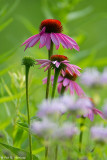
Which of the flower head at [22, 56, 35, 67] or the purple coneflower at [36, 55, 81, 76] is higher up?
the flower head at [22, 56, 35, 67]

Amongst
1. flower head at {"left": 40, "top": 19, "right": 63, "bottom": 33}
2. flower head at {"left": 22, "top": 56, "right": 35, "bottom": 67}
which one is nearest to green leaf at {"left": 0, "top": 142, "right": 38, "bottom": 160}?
flower head at {"left": 22, "top": 56, "right": 35, "bottom": 67}

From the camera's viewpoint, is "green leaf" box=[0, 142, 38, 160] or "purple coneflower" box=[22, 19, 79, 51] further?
"purple coneflower" box=[22, 19, 79, 51]

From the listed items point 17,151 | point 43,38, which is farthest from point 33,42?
point 17,151

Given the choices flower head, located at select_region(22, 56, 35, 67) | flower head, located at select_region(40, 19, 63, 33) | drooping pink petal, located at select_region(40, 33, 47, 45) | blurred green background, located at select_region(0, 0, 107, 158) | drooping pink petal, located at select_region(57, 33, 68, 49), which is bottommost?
blurred green background, located at select_region(0, 0, 107, 158)

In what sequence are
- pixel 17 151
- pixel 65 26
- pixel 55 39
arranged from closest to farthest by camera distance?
pixel 17 151 → pixel 55 39 → pixel 65 26

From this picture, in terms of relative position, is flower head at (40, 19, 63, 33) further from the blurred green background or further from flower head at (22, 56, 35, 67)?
the blurred green background

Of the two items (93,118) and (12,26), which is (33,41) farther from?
(12,26)

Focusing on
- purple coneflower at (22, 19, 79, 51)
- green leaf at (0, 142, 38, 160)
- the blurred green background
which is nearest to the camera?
green leaf at (0, 142, 38, 160)

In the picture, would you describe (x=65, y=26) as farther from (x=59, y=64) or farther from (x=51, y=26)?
(x=59, y=64)
